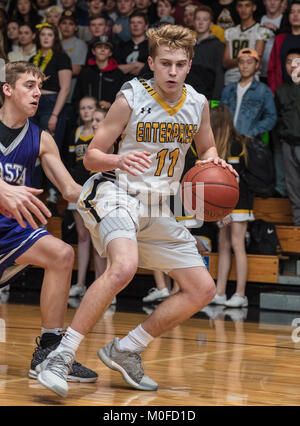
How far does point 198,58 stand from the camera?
849cm

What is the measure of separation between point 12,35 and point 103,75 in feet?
5.96

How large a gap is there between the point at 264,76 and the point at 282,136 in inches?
43.6

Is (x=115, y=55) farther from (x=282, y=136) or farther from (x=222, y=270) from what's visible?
(x=222, y=270)

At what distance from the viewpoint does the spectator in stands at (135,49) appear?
8.88 metres

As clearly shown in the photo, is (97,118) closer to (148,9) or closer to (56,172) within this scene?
(148,9)

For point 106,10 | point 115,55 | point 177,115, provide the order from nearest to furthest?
→ point 177,115 < point 115,55 < point 106,10

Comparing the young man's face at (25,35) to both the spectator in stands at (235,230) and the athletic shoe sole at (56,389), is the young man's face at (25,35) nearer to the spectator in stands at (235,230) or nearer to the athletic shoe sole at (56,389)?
the spectator in stands at (235,230)

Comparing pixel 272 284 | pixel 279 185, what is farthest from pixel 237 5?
pixel 272 284

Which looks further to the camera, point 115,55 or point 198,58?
point 115,55

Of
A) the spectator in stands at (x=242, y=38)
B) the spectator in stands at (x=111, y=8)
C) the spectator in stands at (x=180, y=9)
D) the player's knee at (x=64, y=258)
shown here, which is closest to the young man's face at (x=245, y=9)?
the spectator in stands at (x=242, y=38)

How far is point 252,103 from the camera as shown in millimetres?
8133

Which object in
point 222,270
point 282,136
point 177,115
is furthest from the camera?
point 282,136

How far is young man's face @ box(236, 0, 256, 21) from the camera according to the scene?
8641 millimetres

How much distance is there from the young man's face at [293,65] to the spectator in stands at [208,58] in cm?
85
